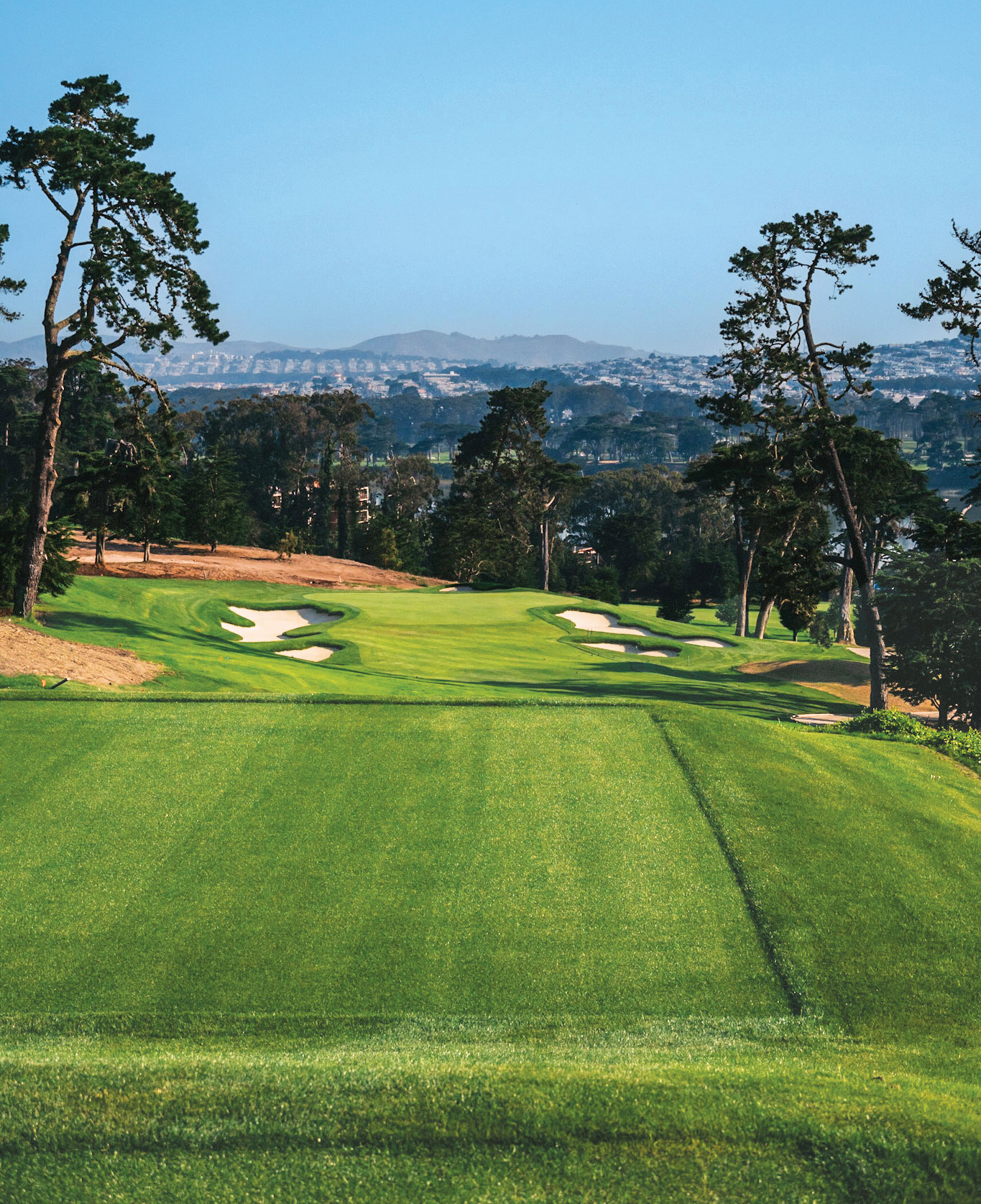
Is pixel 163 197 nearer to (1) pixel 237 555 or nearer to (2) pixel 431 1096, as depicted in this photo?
(2) pixel 431 1096

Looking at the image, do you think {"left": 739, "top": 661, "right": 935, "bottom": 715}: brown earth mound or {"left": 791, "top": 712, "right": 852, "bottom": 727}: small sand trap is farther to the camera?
{"left": 739, "top": 661, "right": 935, "bottom": 715}: brown earth mound

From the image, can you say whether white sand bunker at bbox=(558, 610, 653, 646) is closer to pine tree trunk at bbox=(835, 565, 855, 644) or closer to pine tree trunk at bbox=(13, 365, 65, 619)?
pine tree trunk at bbox=(13, 365, 65, 619)

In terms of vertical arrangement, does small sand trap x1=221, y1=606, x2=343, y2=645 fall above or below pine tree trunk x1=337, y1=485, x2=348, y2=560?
below

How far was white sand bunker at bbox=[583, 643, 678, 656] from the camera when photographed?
35094mm

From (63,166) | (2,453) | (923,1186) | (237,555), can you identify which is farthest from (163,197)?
(2,453)

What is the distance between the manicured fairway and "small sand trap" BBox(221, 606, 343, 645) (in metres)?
17.7

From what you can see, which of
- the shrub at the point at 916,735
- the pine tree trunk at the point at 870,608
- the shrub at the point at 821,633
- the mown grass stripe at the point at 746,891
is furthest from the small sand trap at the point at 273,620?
the shrub at the point at 821,633

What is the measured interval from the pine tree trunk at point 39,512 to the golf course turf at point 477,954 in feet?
30.8

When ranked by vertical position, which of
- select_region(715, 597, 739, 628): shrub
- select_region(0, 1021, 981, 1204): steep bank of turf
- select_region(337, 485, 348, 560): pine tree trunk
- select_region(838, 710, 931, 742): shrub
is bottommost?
select_region(715, 597, 739, 628): shrub

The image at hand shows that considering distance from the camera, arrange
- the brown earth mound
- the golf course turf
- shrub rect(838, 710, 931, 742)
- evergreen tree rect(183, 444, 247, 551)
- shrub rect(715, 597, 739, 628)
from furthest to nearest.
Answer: shrub rect(715, 597, 739, 628), evergreen tree rect(183, 444, 247, 551), the brown earth mound, shrub rect(838, 710, 931, 742), the golf course turf

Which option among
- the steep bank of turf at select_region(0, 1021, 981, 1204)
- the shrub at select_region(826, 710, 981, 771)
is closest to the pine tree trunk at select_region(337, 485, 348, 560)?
the shrub at select_region(826, 710, 981, 771)

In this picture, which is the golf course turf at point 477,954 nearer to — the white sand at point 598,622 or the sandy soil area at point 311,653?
the sandy soil area at point 311,653

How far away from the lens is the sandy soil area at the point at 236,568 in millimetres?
45250

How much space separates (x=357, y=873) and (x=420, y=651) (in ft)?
66.1
